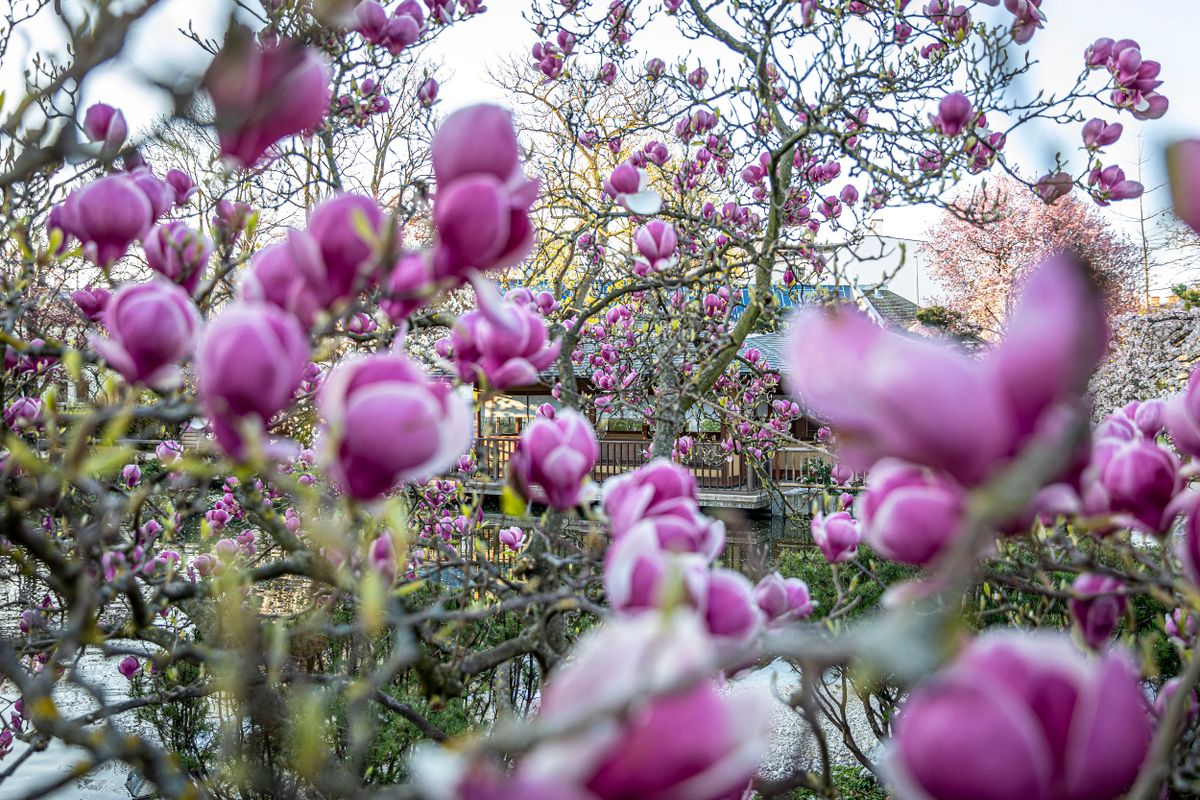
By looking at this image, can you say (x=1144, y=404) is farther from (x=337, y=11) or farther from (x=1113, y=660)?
(x=337, y=11)

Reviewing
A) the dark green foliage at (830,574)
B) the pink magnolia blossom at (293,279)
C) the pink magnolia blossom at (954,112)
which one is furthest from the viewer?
the dark green foliage at (830,574)

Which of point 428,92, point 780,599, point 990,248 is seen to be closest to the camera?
point 780,599

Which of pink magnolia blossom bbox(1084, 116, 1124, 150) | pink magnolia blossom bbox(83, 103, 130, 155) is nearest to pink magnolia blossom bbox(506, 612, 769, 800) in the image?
pink magnolia blossom bbox(83, 103, 130, 155)

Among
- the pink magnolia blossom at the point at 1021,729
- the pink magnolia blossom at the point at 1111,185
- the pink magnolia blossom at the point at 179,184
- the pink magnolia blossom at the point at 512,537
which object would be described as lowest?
the pink magnolia blossom at the point at 512,537

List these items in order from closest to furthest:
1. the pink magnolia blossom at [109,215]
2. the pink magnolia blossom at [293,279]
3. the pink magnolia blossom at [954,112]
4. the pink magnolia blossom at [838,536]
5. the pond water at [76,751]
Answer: the pink magnolia blossom at [293,279], the pink magnolia blossom at [109,215], the pink magnolia blossom at [838,536], the pink magnolia blossom at [954,112], the pond water at [76,751]

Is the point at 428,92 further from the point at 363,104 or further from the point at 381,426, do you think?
the point at 381,426

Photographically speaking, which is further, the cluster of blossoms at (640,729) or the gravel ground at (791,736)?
the gravel ground at (791,736)

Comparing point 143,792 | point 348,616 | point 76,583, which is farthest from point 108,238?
point 143,792

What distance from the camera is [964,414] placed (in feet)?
1.06

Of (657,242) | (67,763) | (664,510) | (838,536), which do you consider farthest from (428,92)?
(67,763)

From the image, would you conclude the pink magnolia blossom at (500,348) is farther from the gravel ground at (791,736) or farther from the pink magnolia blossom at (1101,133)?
the gravel ground at (791,736)

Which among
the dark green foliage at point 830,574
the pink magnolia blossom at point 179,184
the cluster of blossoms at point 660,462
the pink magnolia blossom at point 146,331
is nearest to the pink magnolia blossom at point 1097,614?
the cluster of blossoms at point 660,462

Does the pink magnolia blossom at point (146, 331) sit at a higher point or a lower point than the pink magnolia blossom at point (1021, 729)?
higher

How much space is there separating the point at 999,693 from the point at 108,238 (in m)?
0.82
